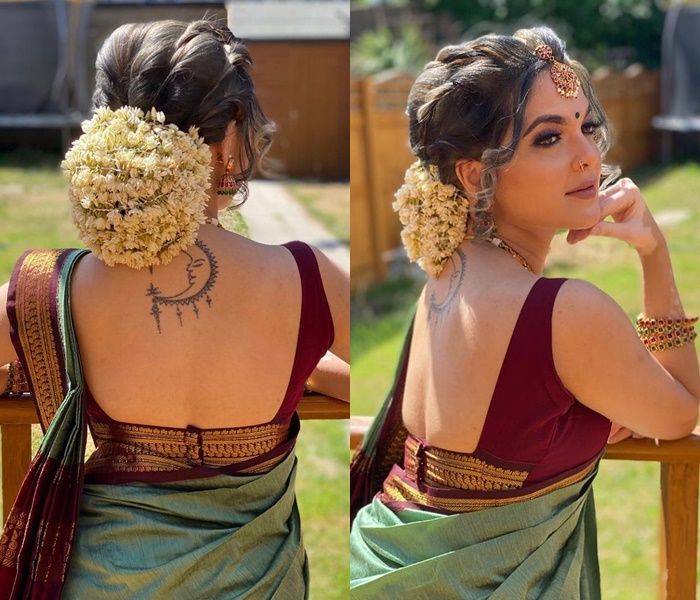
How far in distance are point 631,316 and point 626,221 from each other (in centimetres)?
138

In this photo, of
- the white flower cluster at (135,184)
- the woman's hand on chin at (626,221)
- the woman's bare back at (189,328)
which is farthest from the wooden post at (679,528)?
the white flower cluster at (135,184)

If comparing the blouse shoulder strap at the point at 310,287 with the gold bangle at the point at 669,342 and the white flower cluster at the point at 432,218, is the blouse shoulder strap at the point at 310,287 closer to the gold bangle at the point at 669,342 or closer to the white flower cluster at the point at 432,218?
the white flower cluster at the point at 432,218

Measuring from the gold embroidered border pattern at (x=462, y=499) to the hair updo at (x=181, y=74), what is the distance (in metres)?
0.75

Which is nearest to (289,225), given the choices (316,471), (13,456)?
(316,471)

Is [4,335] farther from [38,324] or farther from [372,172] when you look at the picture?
[372,172]

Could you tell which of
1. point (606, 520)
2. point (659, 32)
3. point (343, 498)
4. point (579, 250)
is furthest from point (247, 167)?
point (659, 32)

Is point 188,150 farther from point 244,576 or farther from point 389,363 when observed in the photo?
point 389,363

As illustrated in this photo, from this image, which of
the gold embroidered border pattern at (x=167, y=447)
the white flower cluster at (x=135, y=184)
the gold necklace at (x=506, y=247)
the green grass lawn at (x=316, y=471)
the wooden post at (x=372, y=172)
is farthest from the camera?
the wooden post at (x=372, y=172)

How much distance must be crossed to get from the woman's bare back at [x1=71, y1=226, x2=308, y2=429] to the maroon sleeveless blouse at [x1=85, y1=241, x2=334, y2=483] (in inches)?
0.7

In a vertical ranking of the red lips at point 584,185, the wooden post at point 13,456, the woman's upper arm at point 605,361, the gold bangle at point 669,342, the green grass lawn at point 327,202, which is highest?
the red lips at point 584,185

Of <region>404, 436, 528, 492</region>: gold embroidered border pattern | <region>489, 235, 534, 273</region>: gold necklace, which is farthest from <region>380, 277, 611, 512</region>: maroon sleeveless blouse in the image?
<region>489, 235, 534, 273</region>: gold necklace

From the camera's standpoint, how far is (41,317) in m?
1.83

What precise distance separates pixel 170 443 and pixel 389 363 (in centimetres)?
526

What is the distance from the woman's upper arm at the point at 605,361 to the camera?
1.81 metres
